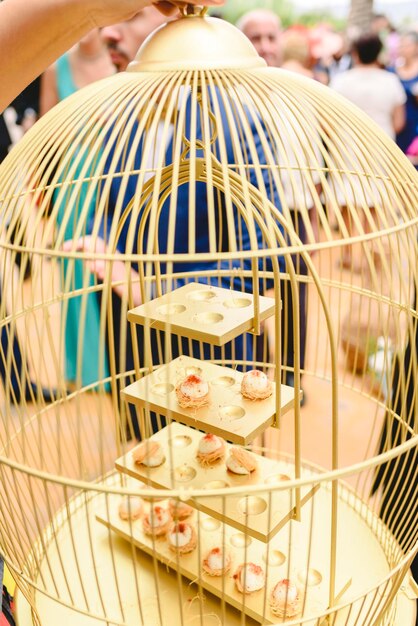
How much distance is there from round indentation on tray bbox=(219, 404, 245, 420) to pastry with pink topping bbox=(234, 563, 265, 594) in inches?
8.0

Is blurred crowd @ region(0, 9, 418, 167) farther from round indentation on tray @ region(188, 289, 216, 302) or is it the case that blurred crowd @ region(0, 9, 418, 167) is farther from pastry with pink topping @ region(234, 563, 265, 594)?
pastry with pink topping @ region(234, 563, 265, 594)

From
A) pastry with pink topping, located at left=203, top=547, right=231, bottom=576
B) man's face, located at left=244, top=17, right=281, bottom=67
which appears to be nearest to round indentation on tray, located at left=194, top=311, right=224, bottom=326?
pastry with pink topping, located at left=203, top=547, right=231, bottom=576

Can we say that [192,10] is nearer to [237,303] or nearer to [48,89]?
[237,303]

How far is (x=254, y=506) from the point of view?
77 cm

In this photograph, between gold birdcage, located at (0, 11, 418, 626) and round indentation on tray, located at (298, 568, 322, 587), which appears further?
round indentation on tray, located at (298, 568, 322, 587)

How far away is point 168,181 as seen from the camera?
0.88 meters

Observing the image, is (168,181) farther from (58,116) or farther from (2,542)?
(2,542)

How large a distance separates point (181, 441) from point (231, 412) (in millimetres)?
153

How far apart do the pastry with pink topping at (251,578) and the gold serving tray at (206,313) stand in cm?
32

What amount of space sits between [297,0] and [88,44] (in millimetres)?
3841

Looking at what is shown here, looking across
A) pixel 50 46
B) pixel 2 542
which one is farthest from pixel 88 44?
pixel 2 542

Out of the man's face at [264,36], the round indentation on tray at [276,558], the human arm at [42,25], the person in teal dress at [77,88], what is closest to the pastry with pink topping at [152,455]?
the round indentation on tray at [276,558]

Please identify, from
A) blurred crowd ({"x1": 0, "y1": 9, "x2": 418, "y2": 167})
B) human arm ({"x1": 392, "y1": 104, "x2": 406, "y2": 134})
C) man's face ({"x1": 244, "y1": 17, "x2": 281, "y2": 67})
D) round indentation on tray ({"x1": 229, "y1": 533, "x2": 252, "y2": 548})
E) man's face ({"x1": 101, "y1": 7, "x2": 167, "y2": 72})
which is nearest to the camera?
round indentation on tray ({"x1": 229, "y1": 533, "x2": 252, "y2": 548})

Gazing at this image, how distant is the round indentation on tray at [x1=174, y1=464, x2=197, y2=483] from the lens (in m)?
0.79
